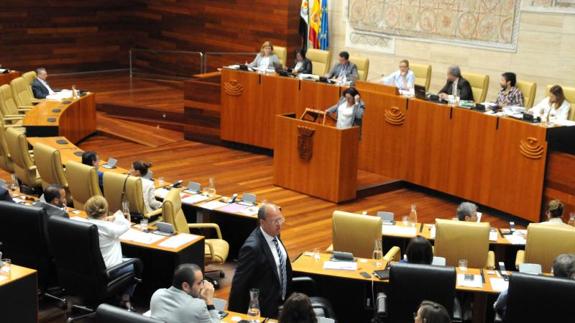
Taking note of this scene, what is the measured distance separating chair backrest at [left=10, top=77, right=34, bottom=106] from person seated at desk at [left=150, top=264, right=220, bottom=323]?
27.4 feet

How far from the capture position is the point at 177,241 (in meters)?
7.09

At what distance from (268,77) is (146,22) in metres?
7.12

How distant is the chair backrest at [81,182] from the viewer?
820 centimetres

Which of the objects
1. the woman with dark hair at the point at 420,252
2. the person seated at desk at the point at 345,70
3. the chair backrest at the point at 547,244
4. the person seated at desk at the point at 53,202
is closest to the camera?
the woman with dark hair at the point at 420,252

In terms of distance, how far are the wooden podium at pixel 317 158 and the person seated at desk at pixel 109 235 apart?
4.10 meters

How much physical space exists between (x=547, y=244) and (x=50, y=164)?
16.8ft

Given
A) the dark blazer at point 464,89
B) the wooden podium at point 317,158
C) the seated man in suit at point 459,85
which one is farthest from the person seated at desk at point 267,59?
the dark blazer at point 464,89

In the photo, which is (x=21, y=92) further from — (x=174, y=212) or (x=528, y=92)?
(x=528, y=92)

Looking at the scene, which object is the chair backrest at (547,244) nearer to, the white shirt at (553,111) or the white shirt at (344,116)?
the white shirt at (553,111)

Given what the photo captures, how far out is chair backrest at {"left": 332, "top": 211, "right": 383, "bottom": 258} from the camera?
7086 mm

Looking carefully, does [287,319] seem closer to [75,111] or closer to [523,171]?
[523,171]

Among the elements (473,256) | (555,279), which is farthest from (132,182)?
(555,279)

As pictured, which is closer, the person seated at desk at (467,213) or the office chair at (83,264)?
the office chair at (83,264)

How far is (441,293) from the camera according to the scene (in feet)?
19.0
